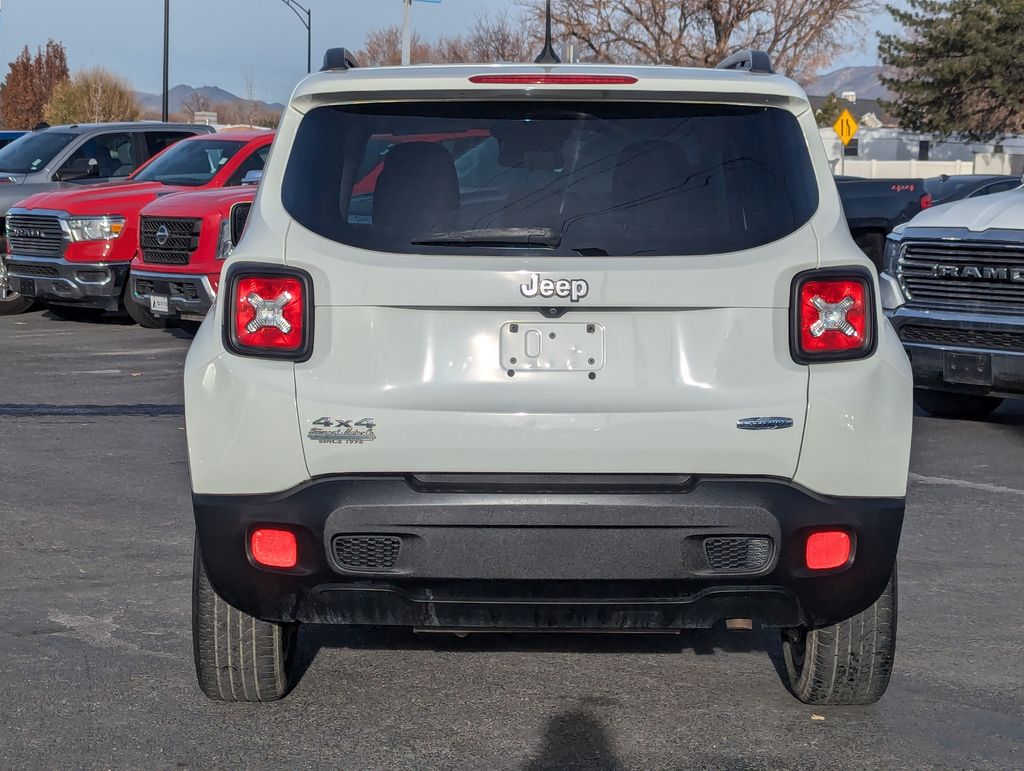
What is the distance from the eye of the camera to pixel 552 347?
12.7 ft

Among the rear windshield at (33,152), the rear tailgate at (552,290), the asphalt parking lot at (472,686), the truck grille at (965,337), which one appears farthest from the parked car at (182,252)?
the rear tailgate at (552,290)

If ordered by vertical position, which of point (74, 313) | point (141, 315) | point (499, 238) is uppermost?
point (499, 238)

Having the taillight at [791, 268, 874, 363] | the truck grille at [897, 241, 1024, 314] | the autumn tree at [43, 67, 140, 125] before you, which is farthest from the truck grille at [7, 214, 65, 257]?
the autumn tree at [43, 67, 140, 125]

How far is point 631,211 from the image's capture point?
3963 mm

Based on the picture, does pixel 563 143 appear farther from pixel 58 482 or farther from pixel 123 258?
pixel 123 258

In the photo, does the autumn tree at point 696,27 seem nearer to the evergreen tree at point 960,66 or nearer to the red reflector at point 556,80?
the evergreen tree at point 960,66

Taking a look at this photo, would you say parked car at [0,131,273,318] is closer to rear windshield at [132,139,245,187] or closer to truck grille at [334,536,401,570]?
rear windshield at [132,139,245,187]

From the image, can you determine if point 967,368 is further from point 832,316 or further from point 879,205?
point 879,205

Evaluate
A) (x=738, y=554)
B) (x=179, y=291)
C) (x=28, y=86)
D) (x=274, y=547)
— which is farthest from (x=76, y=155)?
(x=28, y=86)

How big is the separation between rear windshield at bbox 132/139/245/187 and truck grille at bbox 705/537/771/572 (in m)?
12.1

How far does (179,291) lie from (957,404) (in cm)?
683

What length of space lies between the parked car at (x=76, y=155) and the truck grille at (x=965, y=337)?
10.5 metres

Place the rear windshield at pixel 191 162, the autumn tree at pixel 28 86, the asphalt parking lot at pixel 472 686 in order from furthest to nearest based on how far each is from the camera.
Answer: the autumn tree at pixel 28 86 < the rear windshield at pixel 191 162 < the asphalt parking lot at pixel 472 686

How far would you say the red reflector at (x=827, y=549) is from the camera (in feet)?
12.8
